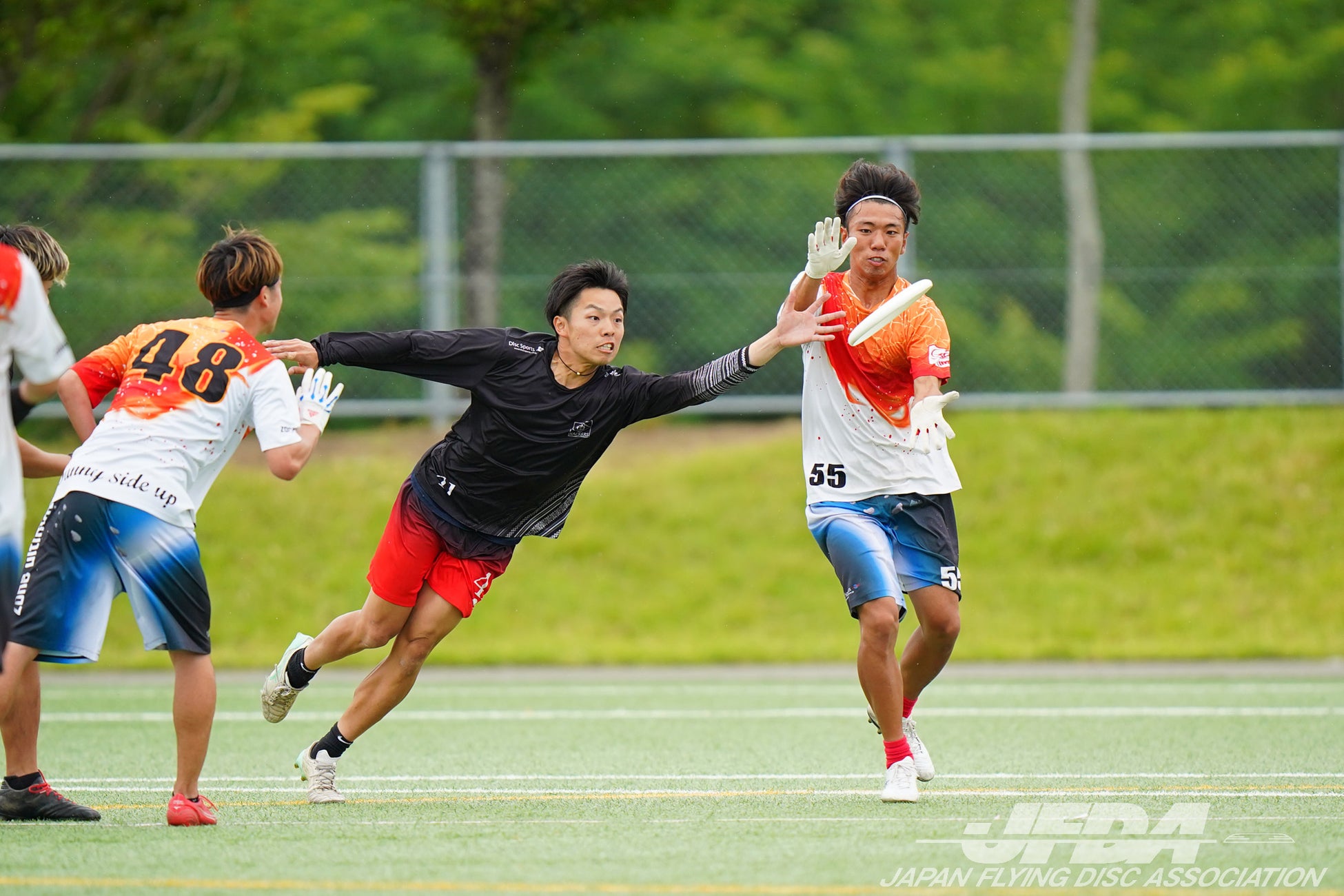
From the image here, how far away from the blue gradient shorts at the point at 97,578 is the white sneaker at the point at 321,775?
919mm

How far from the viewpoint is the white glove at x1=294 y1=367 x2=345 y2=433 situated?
531 cm

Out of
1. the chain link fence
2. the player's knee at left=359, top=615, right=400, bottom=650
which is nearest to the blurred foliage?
the chain link fence

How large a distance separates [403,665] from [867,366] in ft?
6.78

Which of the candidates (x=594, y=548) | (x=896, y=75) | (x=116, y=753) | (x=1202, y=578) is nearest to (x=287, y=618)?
(x=594, y=548)

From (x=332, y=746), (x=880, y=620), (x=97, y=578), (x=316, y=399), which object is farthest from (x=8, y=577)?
(x=880, y=620)

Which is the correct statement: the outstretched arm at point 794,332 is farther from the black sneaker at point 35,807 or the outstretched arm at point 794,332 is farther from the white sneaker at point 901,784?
the black sneaker at point 35,807

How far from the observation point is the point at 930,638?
20.1ft

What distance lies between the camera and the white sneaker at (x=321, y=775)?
5836 mm

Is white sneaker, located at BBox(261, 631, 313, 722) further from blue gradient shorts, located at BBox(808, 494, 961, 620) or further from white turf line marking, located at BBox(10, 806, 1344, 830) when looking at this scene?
blue gradient shorts, located at BBox(808, 494, 961, 620)

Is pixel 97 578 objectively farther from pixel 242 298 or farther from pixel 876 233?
pixel 876 233

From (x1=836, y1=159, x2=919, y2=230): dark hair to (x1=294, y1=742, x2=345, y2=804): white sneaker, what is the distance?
279 centimetres

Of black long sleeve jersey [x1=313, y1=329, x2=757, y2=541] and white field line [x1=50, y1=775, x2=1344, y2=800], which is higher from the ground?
black long sleeve jersey [x1=313, y1=329, x2=757, y2=541]

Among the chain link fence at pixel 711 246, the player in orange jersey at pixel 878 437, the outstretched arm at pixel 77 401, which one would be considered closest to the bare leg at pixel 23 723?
the outstretched arm at pixel 77 401

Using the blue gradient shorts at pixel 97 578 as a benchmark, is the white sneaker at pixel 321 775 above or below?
below
